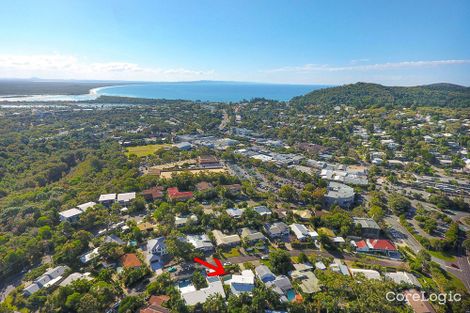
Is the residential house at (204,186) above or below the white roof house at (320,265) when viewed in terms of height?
above

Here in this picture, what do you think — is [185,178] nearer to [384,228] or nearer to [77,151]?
[384,228]

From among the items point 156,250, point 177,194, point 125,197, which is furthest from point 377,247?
point 125,197

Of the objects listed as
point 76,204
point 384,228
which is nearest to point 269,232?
point 384,228

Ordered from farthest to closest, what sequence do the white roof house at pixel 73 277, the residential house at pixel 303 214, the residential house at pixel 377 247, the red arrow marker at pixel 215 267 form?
the residential house at pixel 303 214
the residential house at pixel 377 247
the red arrow marker at pixel 215 267
the white roof house at pixel 73 277

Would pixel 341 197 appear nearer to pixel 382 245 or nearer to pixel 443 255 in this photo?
pixel 382 245

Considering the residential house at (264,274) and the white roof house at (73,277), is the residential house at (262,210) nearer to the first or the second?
the residential house at (264,274)

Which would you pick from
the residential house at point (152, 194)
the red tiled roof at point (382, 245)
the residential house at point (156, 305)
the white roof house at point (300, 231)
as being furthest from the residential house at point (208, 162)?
the residential house at point (156, 305)
